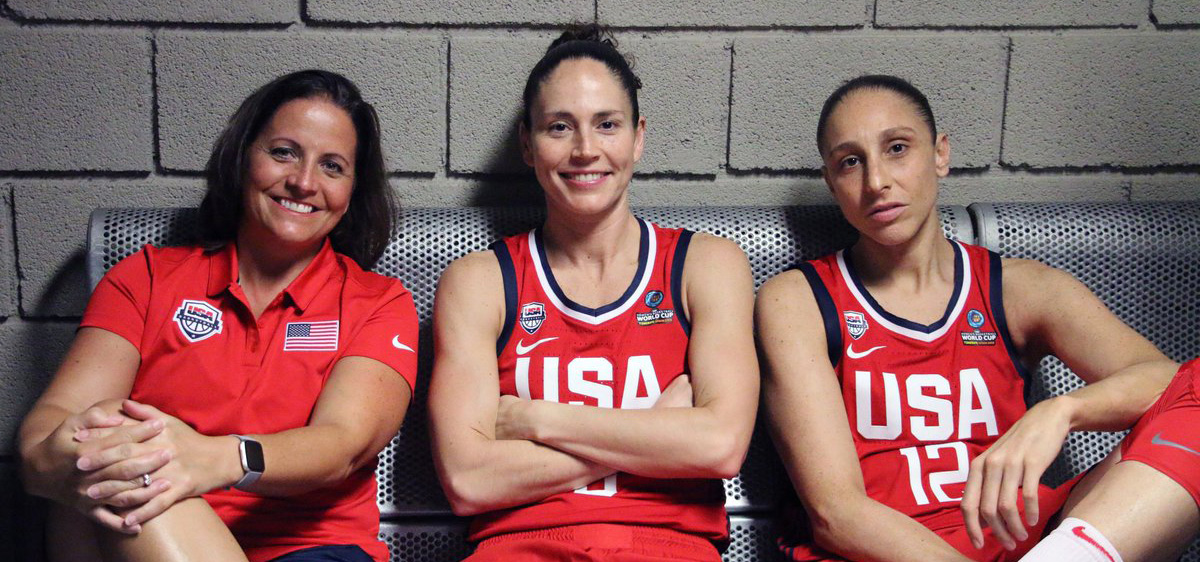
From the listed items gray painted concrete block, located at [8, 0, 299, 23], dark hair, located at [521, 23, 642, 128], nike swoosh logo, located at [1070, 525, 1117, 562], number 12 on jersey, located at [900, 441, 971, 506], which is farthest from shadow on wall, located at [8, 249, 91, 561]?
nike swoosh logo, located at [1070, 525, 1117, 562]

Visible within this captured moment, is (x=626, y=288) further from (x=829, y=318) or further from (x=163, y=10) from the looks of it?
(x=163, y=10)

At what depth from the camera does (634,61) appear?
2.00m

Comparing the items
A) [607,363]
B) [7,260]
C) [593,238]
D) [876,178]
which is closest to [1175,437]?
[876,178]

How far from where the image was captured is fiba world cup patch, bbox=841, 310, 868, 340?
5.34 ft

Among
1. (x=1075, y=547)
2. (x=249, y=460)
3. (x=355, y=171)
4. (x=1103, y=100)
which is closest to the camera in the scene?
(x=1075, y=547)

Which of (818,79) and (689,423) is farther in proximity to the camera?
(818,79)

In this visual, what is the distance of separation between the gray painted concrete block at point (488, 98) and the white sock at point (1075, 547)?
4.16 ft

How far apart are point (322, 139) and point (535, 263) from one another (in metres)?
0.43

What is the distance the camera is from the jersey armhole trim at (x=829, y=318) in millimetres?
1618

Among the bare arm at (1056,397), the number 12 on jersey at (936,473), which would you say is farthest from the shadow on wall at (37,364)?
the bare arm at (1056,397)

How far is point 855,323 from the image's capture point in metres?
1.63

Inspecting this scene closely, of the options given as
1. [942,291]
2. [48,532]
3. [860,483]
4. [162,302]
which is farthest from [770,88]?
[48,532]

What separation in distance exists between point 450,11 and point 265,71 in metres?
0.42

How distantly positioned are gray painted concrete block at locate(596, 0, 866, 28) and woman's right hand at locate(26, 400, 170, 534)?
1.26m
